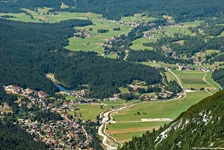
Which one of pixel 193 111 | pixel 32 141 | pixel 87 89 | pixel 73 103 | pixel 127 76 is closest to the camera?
pixel 193 111

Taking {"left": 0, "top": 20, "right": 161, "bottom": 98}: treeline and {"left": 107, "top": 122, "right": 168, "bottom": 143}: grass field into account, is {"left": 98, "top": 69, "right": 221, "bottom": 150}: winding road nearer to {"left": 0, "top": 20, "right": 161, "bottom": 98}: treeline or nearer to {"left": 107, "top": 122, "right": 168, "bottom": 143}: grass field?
{"left": 107, "top": 122, "right": 168, "bottom": 143}: grass field

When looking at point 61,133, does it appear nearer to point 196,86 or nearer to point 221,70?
point 196,86

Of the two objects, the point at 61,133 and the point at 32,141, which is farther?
the point at 61,133

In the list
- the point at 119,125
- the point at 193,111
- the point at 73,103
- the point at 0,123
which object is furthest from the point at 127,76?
the point at 193,111

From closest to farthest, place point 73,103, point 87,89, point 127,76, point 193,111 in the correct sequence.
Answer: point 193,111
point 73,103
point 87,89
point 127,76

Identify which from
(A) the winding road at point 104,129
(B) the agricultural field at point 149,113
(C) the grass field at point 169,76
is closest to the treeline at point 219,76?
→ (B) the agricultural field at point 149,113

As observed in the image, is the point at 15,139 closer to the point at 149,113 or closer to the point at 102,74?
the point at 149,113

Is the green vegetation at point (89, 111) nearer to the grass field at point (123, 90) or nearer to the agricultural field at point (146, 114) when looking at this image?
the agricultural field at point (146, 114)
